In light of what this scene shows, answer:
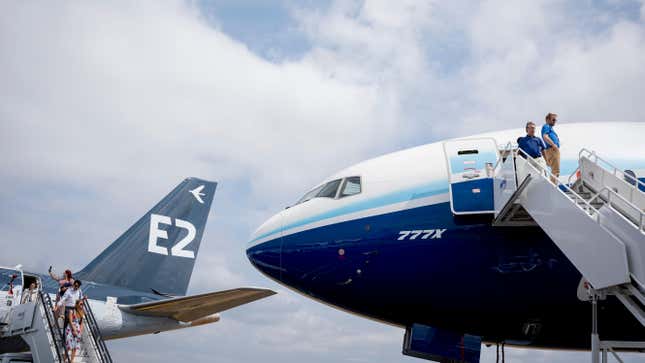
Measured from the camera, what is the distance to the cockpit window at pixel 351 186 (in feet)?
33.2

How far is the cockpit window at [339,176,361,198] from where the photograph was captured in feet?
33.2

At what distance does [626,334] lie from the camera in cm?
946

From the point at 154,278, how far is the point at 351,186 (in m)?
10.1

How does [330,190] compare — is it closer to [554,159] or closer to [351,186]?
[351,186]

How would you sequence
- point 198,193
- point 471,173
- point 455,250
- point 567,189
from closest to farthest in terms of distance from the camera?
point 567,189
point 455,250
point 471,173
point 198,193

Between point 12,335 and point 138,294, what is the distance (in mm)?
4404

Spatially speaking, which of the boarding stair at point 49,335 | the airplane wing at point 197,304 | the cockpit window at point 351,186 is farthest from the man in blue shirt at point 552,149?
the boarding stair at point 49,335

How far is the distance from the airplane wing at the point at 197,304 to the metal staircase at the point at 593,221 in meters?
5.32

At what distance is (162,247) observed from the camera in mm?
18719

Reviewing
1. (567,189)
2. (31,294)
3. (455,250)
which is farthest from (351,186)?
(31,294)

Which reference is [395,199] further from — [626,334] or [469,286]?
[626,334]

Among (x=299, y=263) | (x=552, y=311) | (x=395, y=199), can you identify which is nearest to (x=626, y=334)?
(x=552, y=311)

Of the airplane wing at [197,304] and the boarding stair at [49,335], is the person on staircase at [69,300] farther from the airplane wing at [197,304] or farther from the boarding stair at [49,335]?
the airplane wing at [197,304]

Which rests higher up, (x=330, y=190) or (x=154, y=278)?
(x=330, y=190)
